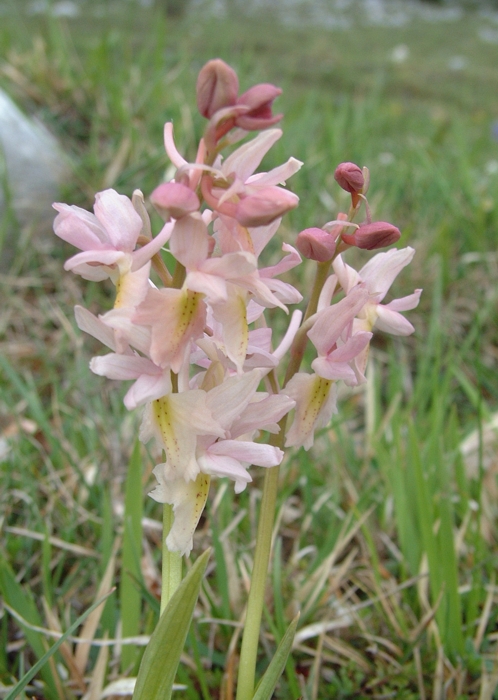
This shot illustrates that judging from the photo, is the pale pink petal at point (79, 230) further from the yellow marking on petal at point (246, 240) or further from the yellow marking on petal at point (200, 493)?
the yellow marking on petal at point (200, 493)

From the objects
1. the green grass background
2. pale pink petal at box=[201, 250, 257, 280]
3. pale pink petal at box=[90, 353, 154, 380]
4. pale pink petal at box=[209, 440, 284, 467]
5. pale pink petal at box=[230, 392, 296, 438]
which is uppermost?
pale pink petal at box=[201, 250, 257, 280]

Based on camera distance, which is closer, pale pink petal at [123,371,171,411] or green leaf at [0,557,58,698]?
pale pink petal at [123,371,171,411]

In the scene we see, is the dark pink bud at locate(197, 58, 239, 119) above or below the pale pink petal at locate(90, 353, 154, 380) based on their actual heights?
above

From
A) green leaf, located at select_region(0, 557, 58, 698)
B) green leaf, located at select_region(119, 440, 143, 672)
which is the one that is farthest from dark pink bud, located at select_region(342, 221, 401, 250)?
green leaf, located at select_region(0, 557, 58, 698)

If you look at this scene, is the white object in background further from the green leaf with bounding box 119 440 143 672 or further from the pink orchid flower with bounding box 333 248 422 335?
the pink orchid flower with bounding box 333 248 422 335

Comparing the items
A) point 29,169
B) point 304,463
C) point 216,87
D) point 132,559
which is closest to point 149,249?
point 216,87

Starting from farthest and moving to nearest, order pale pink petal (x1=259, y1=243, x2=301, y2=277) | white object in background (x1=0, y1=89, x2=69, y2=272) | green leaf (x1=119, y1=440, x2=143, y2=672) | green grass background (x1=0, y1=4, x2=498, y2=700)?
1. white object in background (x1=0, y1=89, x2=69, y2=272)
2. green grass background (x1=0, y1=4, x2=498, y2=700)
3. green leaf (x1=119, y1=440, x2=143, y2=672)
4. pale pink petal (x1=259, y1=243, x2=301, y2=277)
